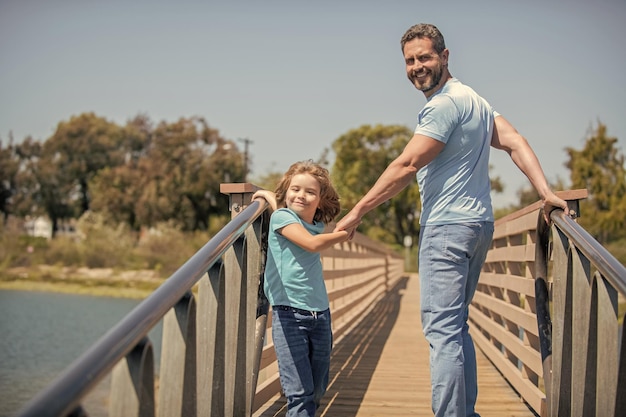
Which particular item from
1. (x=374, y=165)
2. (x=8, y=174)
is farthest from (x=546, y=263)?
(x=8, y=174)

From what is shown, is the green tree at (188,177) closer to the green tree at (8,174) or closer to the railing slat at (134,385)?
the green tree at (8,174)

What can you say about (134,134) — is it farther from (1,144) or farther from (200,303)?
(200,303)

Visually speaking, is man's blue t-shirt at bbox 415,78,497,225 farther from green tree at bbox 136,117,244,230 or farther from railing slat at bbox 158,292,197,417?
green tree at bbox 136,117,244,230

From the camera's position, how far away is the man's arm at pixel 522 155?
3512 mm

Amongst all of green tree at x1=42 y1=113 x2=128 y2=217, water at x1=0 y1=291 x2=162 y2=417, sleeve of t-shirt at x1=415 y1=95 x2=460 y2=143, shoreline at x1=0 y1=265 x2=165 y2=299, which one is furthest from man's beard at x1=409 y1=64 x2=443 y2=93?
green tree at x1=42 y1=113 x2=128 y2=217

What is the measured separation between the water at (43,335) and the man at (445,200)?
520 inches

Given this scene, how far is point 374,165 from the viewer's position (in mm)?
61094

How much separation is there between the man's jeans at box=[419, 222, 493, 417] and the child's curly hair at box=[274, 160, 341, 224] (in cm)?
44

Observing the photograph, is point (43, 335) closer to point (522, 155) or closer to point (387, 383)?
point (387, 383)

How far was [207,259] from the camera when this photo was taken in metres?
2.46

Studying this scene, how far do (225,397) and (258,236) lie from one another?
31.6 inches

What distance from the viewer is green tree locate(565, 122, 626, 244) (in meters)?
31.7

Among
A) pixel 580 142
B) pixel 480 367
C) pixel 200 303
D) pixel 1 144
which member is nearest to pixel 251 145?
pixel 580 142

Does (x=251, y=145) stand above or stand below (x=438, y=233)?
above
